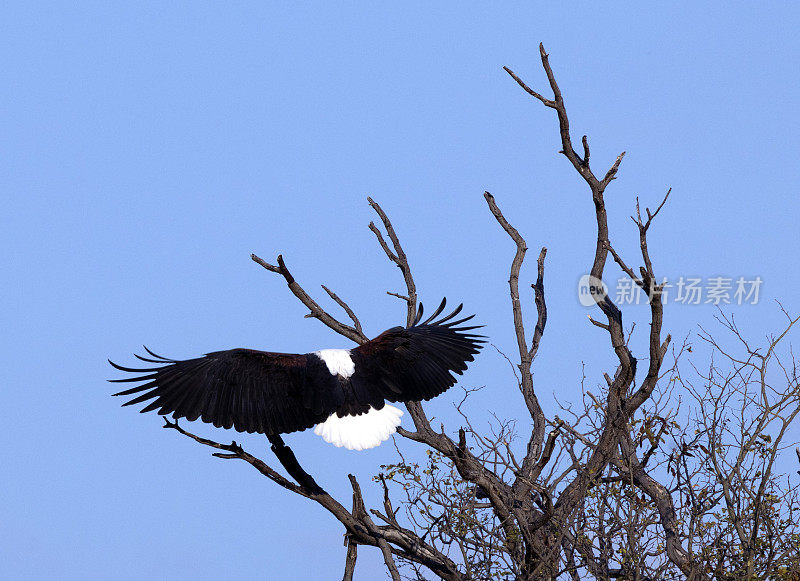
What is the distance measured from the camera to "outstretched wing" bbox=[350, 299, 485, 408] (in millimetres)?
6363

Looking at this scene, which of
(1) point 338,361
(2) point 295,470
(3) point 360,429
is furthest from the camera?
(1) point 338,361

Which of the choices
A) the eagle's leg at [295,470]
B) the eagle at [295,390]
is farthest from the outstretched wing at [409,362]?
the eagle's leg at [295,470]

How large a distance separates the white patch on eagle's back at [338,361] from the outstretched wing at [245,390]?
50 millimetres

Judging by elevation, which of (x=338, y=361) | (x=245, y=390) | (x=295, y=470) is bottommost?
(x=295, y=470)

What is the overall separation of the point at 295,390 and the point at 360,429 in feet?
1.64

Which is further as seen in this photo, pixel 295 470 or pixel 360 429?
pixel 360 429

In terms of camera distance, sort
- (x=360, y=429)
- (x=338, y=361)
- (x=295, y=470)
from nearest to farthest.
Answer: (x=295, y=470) < (x=360, y=429) < (x=338, y=361)

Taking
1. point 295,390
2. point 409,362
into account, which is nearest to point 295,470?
point 295,390

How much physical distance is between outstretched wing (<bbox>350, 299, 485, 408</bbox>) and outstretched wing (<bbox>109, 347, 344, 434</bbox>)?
26 cm

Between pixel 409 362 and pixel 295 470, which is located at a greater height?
pixel 409 362

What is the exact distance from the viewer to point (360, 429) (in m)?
6.16

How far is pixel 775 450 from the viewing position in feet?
20.0

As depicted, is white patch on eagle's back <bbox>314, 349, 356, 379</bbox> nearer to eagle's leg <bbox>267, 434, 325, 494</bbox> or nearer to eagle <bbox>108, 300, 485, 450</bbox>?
eagle <bbox>108, 300, 485, 450</bbox>

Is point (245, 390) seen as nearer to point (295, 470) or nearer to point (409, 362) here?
point (295, 470)
